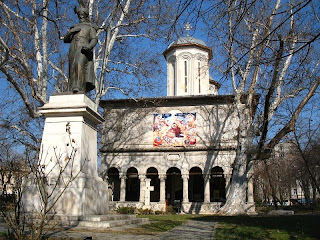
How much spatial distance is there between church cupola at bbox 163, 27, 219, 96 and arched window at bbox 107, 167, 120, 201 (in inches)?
386

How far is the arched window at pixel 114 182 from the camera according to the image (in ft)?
99.8

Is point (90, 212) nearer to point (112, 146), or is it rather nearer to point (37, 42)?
point (37, 42)

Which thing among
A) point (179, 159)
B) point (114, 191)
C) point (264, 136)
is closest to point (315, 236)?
point (264, 136)

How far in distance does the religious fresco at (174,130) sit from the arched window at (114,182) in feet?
17.3

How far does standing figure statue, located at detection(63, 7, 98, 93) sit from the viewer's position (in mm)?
8445

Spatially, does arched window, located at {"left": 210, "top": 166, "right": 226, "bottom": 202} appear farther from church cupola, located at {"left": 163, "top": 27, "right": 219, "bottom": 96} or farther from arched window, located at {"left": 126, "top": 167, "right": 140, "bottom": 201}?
church cupola, located at {"left": 163, "top": 27, "right": 219, "bottom": 96}

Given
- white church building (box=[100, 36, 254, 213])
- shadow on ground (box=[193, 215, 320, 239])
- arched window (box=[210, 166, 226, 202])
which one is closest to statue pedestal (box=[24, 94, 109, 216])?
shadow on ground (box=[193, 215, 320, 239])

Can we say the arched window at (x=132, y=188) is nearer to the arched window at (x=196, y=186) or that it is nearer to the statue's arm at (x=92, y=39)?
the arched window at (x=196, y=186)

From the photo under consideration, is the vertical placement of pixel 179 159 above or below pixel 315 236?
above

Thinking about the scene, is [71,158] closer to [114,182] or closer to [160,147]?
[160,147]

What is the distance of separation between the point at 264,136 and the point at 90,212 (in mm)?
11152

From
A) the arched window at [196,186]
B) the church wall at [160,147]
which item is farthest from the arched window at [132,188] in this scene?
the arched window at [196,186]

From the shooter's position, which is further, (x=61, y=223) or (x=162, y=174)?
(x=162, y=174)

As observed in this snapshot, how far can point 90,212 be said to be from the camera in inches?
296
